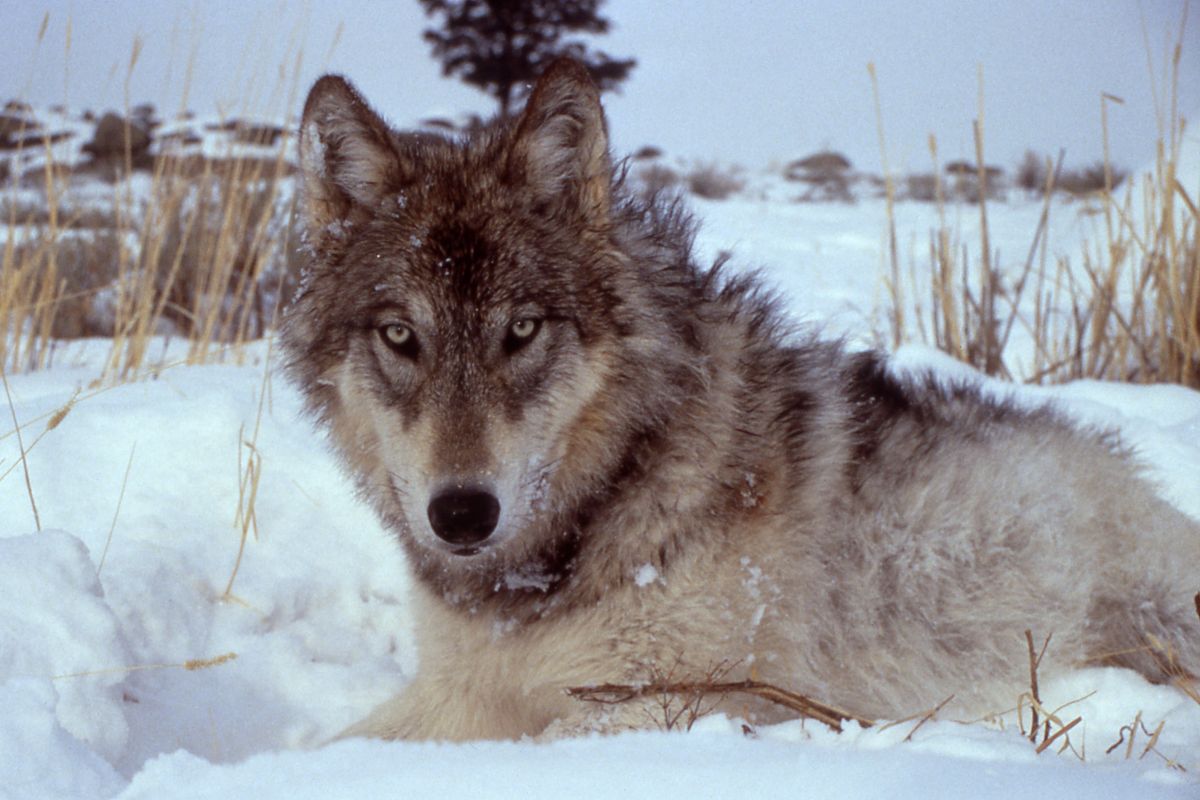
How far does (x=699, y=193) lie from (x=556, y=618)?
52.6ft

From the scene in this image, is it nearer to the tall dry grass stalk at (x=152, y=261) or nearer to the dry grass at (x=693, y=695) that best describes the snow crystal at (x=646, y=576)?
the dry grass at (x=693, y=695)

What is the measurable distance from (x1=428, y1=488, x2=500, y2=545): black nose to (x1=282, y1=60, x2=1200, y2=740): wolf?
32 millimetres

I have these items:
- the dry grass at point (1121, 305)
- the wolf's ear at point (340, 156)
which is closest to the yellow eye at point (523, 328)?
the wolf's ear at point (340, 156)

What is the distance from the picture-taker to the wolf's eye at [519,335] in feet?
7.74

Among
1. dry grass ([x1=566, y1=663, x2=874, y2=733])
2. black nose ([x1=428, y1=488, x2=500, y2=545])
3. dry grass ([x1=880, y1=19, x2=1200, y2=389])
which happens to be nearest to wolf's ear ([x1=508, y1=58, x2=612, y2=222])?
black nose ([x1=428, y1=488, x2=500, y2=545])

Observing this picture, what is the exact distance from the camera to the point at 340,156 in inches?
102

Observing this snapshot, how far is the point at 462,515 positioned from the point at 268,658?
52.1 inches

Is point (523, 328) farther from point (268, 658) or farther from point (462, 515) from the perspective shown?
point (268, 658)

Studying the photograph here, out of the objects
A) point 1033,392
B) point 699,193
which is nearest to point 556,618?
point 1033,392

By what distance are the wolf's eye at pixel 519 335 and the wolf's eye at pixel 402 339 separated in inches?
9.0

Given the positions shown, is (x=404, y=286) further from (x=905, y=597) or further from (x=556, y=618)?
(x=905, y=597)

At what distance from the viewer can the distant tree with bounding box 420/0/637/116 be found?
827 inches

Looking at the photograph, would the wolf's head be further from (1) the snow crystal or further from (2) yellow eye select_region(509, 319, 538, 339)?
(1) the snow crystal

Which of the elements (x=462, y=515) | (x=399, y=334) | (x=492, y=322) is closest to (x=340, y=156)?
(x=399, y=334)
